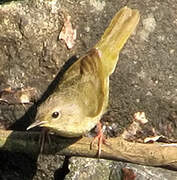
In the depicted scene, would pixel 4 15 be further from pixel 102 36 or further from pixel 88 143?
pixel 88 143

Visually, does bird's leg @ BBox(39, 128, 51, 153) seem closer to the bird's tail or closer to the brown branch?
the brown branch

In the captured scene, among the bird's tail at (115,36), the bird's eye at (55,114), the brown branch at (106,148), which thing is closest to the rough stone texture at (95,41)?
the bird's tail at (115,36)

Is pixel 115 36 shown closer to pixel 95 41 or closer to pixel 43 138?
pixel 95 41

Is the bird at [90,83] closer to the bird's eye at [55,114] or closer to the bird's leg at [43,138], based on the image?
the bird's eye at [55,114]

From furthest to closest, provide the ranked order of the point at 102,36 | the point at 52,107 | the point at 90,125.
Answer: the point at 102,36, the point at 90,125, the point at 52,107

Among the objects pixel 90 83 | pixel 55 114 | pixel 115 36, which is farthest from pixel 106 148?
pixel 115 36

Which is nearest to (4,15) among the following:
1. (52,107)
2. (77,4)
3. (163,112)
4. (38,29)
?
(38,29)

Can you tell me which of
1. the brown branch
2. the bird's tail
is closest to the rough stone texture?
the bird's tail
